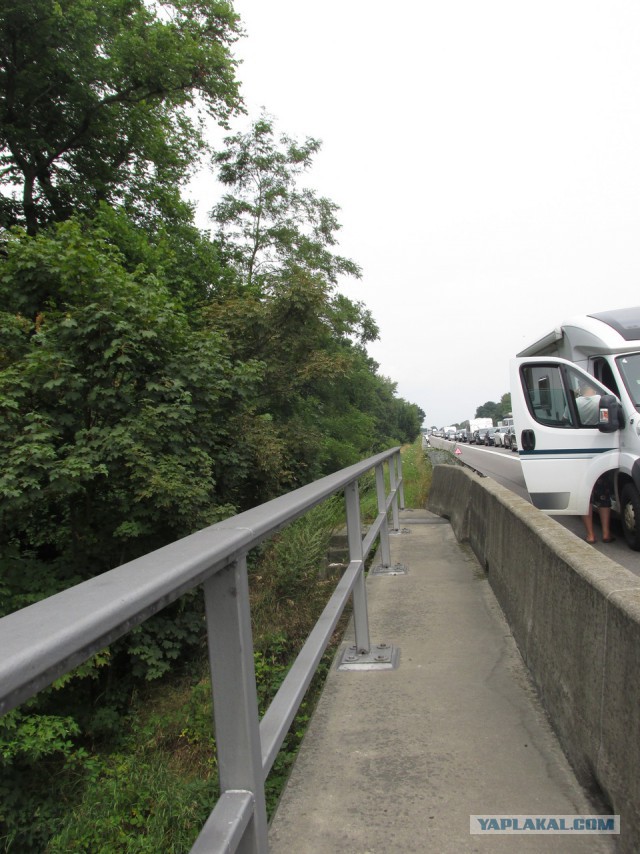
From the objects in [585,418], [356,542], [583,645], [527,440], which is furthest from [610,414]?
[583,645]

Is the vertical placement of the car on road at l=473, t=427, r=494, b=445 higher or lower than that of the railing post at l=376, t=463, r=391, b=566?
higher

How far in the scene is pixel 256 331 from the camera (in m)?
14.8

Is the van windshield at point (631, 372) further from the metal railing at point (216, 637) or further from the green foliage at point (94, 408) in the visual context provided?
the metal railing at point (216, 637)

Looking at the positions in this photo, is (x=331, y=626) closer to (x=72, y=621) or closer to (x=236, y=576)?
(x=236, y=576)

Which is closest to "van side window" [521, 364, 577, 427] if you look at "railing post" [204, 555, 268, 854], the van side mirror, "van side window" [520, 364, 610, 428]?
"van side window" [520, 364, 610, 428]

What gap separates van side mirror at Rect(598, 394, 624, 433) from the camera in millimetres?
7398

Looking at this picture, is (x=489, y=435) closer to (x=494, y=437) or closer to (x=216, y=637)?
(x=494, y=437)

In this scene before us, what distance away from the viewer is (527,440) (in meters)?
8.59

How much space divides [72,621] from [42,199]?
17982 millimetres

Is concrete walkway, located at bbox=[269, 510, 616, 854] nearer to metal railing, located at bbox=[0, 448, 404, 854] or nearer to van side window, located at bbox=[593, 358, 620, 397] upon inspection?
metal railing, located at bbox=[0, 448, 404, 854]

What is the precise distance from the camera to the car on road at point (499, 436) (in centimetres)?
4337

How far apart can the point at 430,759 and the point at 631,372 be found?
6527 millimetres

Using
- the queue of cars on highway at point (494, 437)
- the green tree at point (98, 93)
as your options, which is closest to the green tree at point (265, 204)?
the green tree at point (98, 93)

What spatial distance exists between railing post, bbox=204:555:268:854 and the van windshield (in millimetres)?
7407
